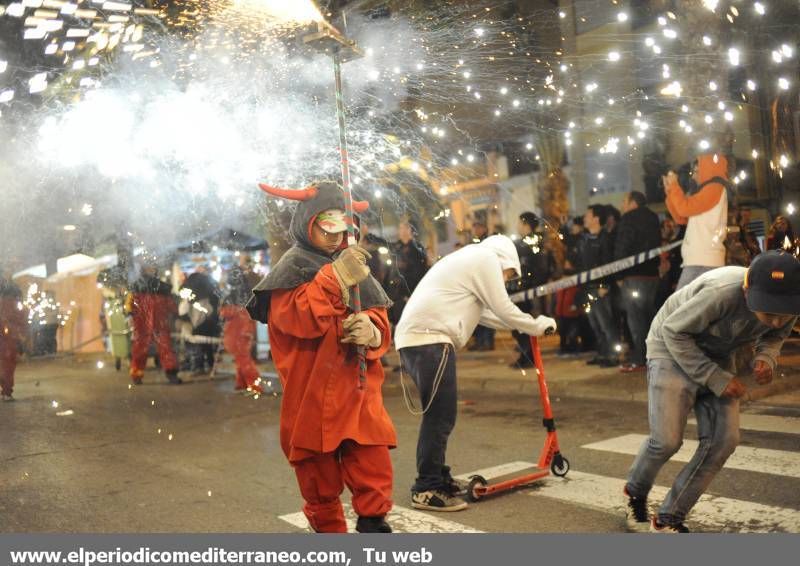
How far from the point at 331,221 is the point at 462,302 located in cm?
155

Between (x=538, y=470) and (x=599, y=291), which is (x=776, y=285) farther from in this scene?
(x=599, y=291)

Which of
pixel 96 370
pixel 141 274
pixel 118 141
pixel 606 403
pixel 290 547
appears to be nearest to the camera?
Answer: pixel 290 547

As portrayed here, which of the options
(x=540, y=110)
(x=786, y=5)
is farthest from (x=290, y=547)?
(x=786, y=5)

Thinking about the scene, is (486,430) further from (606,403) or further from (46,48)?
(46,48)

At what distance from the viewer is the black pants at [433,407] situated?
4.94m

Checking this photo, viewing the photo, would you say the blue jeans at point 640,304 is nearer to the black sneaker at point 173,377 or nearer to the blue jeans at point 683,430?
the blue jeans at point 683,430

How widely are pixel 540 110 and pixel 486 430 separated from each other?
10.7 ft

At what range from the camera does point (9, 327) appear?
4887 millimetres

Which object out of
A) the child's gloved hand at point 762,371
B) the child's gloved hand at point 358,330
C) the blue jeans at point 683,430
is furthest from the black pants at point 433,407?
the child's gloved hand at point 762,371

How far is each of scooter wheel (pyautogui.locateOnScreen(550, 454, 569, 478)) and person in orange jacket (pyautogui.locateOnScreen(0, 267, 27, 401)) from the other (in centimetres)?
367

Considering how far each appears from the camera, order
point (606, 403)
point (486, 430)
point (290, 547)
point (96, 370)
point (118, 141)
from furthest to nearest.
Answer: point (606, 403) < point (486, 430) < point (96, 370) < point (118, 141) < point (290, 547)

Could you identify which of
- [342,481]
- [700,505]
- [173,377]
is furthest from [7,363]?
[173,377]

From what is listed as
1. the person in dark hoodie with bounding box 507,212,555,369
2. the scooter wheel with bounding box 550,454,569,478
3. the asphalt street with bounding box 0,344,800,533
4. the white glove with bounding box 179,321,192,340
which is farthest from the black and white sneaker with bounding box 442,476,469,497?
the person in dark hoodie with bounding box 507,212,555,369

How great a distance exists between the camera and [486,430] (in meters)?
7.54
